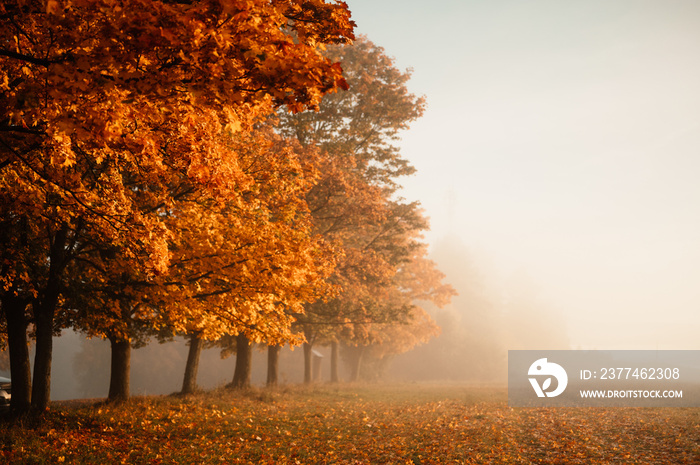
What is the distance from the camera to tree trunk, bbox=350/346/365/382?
142 feet

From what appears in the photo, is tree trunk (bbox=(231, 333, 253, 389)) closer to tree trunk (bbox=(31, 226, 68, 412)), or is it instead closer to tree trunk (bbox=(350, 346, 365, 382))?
tree trunk (bbox=(31, 226, 68, 412))

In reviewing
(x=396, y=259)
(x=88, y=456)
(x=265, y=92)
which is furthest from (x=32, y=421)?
(x=396, y=259)

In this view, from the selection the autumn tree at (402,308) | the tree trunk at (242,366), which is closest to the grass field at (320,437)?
the tree trunk at (242,366)

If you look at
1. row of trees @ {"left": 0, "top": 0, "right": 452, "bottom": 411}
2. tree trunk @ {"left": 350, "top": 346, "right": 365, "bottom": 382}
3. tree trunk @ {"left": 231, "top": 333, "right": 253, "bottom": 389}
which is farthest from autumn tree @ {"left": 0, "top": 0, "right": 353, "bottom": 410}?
tree trunk @ {"left": 350, "top": 346, "right": 365, "bottom": 382}

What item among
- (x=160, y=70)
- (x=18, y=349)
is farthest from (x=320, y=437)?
(x=160, y=70)

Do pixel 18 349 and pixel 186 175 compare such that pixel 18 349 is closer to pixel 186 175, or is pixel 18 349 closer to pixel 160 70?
pixel 186 175

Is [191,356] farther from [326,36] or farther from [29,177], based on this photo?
[326,36]

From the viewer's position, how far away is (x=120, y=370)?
1391cm

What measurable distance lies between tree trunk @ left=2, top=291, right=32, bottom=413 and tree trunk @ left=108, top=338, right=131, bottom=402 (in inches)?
109

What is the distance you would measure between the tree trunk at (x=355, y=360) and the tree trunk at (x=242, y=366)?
2366 cm

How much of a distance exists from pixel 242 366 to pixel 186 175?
14.5 metres

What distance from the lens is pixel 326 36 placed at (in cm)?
490

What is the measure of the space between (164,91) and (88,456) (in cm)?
690

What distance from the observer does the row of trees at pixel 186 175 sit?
3980mm
